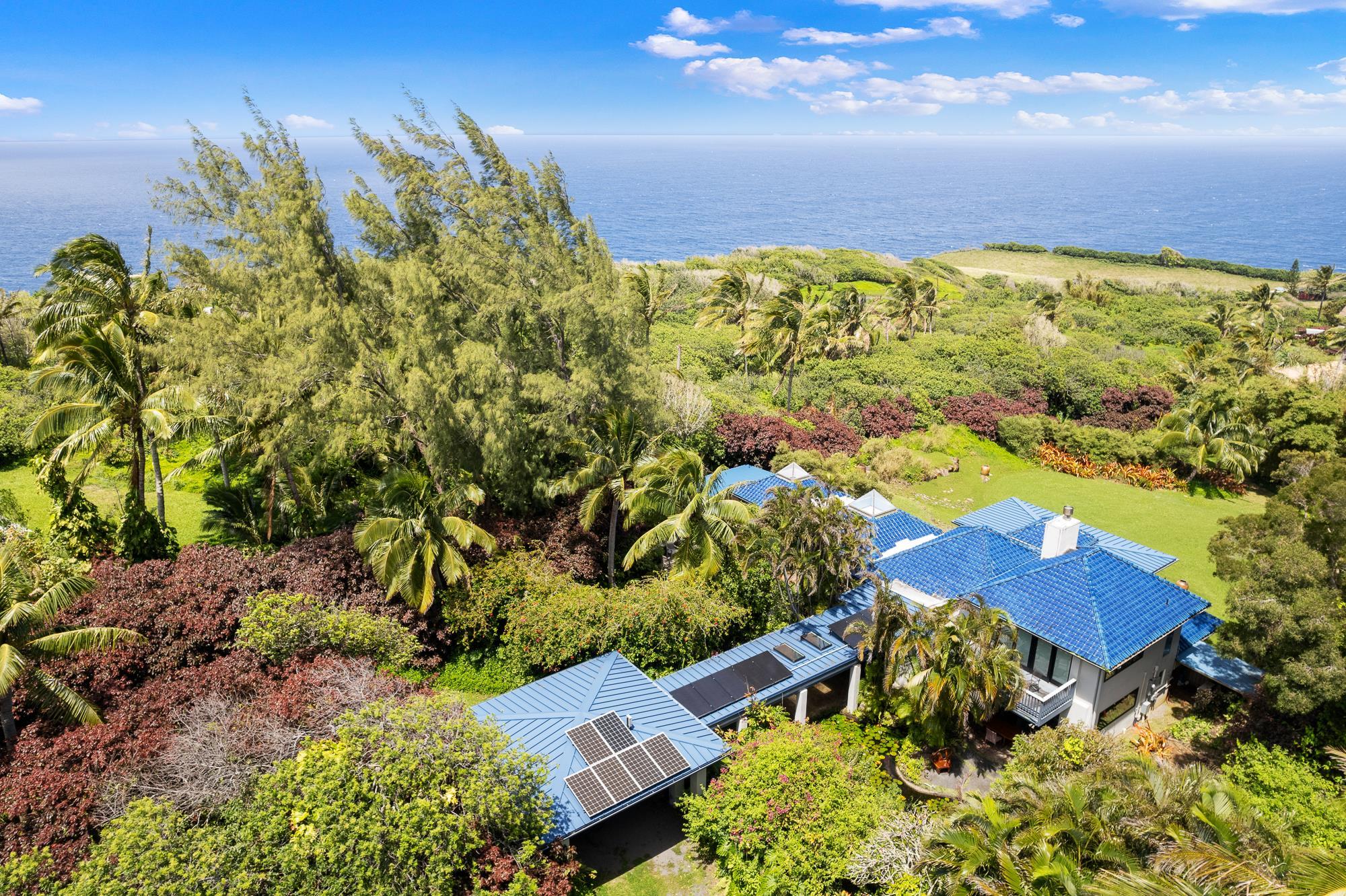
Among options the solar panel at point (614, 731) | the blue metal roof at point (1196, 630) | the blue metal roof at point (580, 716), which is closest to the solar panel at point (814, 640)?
the blue metal roof at point (580, 716)

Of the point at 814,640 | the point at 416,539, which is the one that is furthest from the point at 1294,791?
the point at 416,539

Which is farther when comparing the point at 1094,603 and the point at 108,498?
the point at 108,498

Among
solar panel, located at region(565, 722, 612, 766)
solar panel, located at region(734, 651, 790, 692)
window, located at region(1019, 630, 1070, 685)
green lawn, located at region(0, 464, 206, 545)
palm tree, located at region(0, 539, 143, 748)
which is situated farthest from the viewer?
green lawn, located at region(0, 464, 206, 545)

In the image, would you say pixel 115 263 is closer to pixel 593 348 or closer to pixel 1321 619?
pixel 593 348

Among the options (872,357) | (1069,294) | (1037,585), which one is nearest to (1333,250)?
(1069,294)

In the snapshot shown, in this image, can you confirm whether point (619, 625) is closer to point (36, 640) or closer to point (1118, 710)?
point (36, 640)

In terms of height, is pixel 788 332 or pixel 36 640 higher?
pixel 788 332

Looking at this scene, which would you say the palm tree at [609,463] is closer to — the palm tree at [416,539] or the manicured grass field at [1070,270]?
the palm tree at [416,539]

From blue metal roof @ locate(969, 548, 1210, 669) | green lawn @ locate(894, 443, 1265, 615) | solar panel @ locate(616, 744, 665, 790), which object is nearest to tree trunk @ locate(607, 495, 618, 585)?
solar panel @ locate(616, 744, 665, 790)

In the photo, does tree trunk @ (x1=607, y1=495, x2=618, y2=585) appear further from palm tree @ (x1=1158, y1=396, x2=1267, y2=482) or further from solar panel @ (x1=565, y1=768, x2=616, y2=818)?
palm tree @ (x1=1158, y1=396, x2=1267, y2=482)
